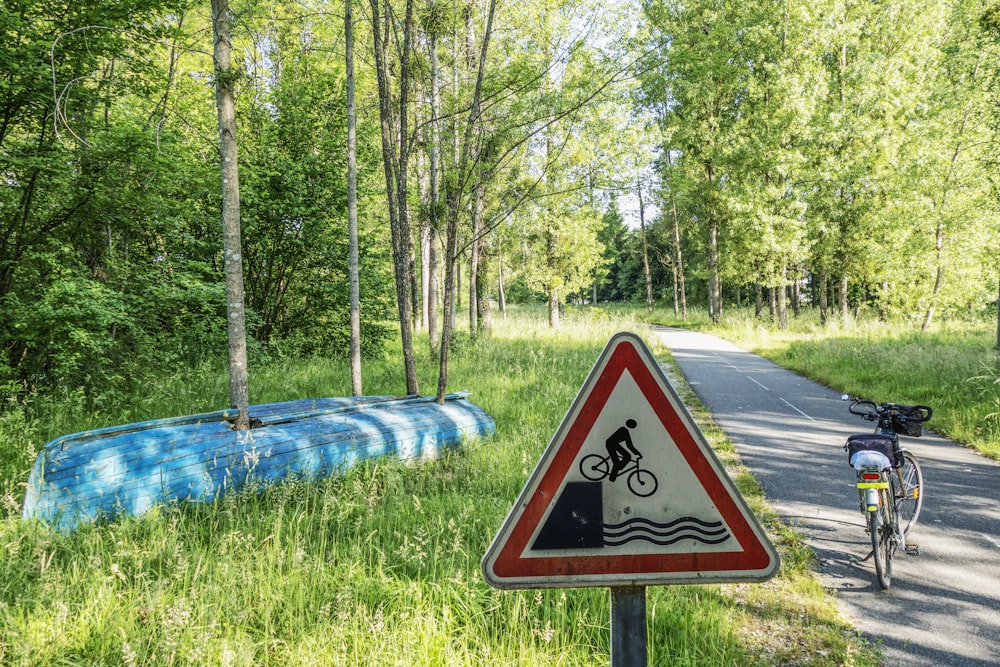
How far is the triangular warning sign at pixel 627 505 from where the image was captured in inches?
53.1

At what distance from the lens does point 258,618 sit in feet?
8.98

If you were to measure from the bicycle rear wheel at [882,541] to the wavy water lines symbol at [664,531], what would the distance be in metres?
3.26

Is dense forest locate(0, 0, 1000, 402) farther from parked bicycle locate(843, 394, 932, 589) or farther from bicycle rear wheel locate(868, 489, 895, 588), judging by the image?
bicycle rear wheel locate(868, 489, 895, 588)

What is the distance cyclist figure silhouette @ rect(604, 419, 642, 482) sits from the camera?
141cm

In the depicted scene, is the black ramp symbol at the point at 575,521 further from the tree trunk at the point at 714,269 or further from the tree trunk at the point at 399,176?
the tree trunk at the point at 714,269

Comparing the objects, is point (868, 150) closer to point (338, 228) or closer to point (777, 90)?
point (777, 90)

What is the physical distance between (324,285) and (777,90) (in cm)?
1877

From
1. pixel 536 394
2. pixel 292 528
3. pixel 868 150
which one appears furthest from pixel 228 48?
pixel 868 150

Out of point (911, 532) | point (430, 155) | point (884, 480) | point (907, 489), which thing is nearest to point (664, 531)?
point (884, 480)

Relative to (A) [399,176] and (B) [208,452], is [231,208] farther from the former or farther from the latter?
(A) [399,176]

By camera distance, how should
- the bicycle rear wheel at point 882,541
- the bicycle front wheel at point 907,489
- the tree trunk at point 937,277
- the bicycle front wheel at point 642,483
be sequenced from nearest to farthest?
1. the bicycle front wheel at point 642,483
2. the bicycle rear wheel at point 882,541
3. the bicycle front wheel at point 907,489
4. the tree trunk at point 937,277

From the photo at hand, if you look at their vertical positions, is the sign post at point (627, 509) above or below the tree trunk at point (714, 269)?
below

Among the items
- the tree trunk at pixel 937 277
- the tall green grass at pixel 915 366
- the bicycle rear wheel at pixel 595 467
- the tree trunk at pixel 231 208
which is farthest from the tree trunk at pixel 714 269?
the bicycle rear wheel at pixel 595 467

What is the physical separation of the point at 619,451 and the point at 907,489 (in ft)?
Answer: 15.0
